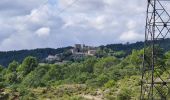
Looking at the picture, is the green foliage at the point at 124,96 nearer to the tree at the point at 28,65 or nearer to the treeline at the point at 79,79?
the treeline at the point at 79,79

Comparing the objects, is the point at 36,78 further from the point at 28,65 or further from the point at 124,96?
the point at 124,96

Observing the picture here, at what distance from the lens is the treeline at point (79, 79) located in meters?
93.4

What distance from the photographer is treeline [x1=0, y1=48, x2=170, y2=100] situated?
93.4 metres

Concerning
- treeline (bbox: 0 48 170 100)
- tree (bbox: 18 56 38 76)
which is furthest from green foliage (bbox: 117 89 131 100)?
tree (bbox: 18 56 38 76)

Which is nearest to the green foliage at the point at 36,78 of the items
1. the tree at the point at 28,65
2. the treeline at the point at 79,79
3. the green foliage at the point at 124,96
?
the treeline at the point at 79,79

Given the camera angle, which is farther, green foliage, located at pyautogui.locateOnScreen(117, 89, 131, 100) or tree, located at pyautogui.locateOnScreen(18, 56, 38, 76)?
tree, located at pyautogui.locateOnScreen(18, 56, 38, 76)

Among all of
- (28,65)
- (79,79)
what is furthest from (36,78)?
(28,65)

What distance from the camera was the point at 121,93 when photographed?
273ft

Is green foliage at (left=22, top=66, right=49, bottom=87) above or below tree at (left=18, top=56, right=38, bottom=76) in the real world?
below

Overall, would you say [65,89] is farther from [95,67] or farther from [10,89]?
[95,67]

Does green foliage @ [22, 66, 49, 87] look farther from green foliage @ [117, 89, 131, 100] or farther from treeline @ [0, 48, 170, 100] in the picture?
green foliage @ [117, 89, 131, 100]

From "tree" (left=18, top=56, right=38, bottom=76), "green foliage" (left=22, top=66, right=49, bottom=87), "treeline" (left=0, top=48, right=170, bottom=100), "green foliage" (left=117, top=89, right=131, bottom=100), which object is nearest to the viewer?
"green foliage" (left=117, top=89, right=131, bottom=100)

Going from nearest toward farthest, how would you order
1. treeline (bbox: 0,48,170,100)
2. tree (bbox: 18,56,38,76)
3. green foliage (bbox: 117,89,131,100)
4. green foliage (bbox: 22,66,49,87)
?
green foliage (bbox: 117,89,131,100) → treeline (bbox: 0,48,170,100) → green foliage (bbox: 22,66,49,87) → tree (bbox: 18,56,38,76)

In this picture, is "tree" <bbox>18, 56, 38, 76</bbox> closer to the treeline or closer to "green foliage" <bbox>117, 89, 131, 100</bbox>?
the treeline
